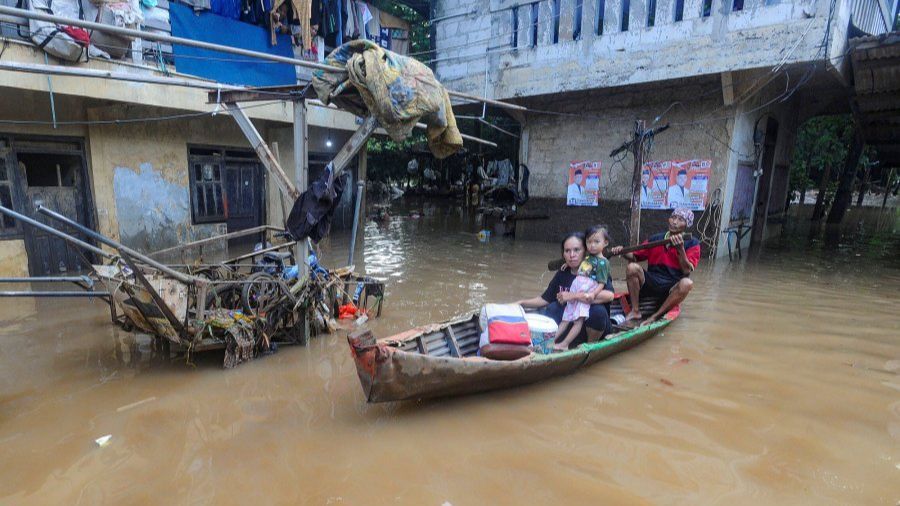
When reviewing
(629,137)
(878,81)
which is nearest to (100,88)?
(629,137)

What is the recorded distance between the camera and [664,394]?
418 centimetres

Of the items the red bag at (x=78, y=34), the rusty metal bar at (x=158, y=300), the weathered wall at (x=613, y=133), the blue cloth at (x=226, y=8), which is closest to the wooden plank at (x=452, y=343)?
the rusty metal bar at (x=158, y=300)

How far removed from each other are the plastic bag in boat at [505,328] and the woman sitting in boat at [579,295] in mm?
724

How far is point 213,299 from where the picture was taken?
191 inches

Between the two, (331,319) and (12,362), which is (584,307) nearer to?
(331,319)

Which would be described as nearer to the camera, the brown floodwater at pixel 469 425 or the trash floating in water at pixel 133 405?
the brown floodwater at pixel 469 425

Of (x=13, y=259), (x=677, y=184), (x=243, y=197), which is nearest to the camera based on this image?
(x=13, y=259)

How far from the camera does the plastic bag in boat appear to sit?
4078 millimetres

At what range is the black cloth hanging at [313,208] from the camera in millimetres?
4887

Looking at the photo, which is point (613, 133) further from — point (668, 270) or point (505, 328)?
point (505, 328)

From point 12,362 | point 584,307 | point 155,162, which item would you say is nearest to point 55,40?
point 155,162

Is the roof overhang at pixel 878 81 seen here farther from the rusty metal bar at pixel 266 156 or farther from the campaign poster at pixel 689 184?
the rusty metal bar at pixel 266 156

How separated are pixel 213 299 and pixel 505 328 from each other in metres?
3.02

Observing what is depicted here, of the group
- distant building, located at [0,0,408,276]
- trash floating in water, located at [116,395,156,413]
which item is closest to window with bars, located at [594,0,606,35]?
distant building, located at [0,0,408,276]
